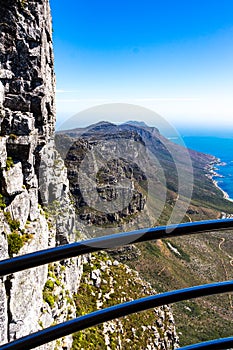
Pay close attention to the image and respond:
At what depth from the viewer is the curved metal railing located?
989 mm

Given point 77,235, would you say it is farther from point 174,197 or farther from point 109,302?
point 174,197

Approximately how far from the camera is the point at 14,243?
12273mm

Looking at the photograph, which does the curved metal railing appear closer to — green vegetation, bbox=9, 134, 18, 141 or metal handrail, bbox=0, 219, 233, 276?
metal handrail, bbox=0, 219, 233, 276

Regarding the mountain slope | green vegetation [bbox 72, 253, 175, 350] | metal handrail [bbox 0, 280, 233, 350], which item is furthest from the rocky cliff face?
the mountain slope

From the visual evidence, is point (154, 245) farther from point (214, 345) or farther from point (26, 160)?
point (214, 345)

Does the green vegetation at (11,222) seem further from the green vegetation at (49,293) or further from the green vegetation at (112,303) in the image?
the green vegetation at (112,303)

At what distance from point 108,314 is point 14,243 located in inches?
475

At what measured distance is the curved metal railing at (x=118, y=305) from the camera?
38.9 inches

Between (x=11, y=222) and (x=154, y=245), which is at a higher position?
(x=11, y=222)

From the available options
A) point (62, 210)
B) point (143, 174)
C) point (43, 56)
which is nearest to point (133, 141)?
point (143, 174)

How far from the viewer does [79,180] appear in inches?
1419

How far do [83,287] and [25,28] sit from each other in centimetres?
1912

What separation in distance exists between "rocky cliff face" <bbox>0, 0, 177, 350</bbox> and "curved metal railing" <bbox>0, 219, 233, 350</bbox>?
10976 mm

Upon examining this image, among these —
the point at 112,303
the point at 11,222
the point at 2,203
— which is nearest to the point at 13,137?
the point at 2,203
